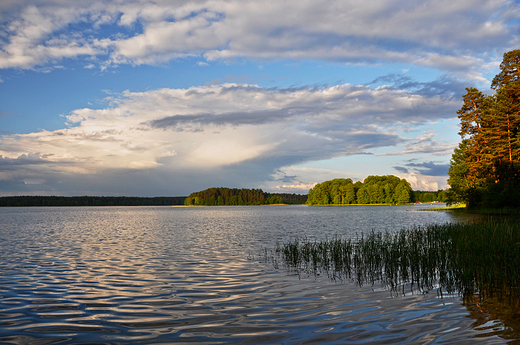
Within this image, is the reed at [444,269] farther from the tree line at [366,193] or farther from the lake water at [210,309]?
the tree line at [366,193]

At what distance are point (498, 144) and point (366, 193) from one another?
443ft

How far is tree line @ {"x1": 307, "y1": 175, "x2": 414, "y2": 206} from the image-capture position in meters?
170

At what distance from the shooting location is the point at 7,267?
637 inches

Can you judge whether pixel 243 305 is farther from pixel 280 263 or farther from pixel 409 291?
pixel 280 263

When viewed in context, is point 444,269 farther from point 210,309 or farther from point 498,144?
point 498,144

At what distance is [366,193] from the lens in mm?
184875

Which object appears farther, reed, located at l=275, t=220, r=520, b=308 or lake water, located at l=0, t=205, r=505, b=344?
reed, located at l=275, t=220, r=520, b=308

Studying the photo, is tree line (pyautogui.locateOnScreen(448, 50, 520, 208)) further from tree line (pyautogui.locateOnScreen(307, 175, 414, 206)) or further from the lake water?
tree line (pyautogui.locateOnScreen(307, 175, 414, 206))

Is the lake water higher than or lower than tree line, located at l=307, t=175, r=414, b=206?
lower

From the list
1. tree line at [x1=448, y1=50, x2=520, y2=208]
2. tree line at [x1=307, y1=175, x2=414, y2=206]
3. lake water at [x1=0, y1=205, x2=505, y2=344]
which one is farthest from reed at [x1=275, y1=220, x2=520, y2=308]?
tree line at [x1=307, y1=175, x2=414, y2=206]

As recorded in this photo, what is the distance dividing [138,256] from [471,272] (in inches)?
647

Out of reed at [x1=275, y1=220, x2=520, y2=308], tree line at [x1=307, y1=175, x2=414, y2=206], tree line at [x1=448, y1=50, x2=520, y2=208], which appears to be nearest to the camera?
reed at [x1=275, y1=220, x2=520, y2=308]

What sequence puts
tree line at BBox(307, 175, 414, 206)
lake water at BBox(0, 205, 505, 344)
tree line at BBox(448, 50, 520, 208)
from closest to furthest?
lake water at BBox(0, 205, 505, 344), tree line at BBox(448, 50, 520, 208), tree line at BBox(307, 175, 414, 206)

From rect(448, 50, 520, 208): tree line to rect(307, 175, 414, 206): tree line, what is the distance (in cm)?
10794
